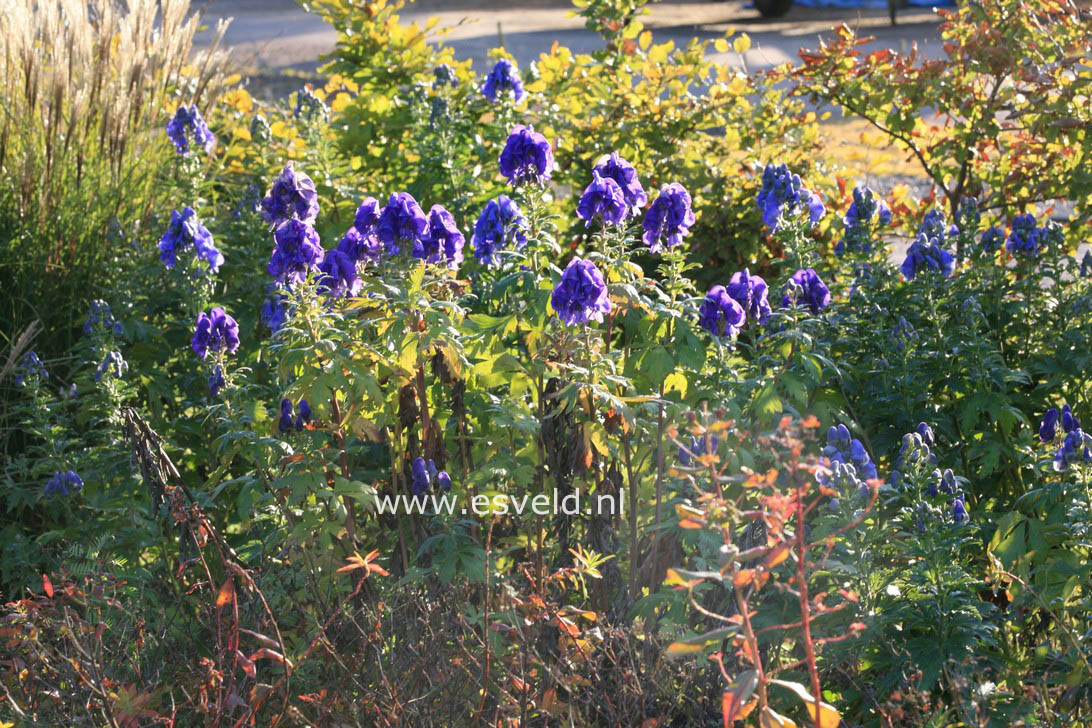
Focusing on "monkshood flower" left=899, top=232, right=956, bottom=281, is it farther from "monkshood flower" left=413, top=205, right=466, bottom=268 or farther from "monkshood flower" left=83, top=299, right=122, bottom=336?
"monkshood flower" left=83, top=299, right=122, bottom=336

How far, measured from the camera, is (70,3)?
18.4 ft

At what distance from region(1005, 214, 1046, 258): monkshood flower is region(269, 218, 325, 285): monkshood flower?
2521 millimetres

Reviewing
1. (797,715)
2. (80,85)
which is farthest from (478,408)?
(80,85)

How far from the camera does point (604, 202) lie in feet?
10.9

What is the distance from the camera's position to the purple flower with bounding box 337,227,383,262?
349 cm

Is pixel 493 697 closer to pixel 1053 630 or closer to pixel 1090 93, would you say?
pixel 1053 630

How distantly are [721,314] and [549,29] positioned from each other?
68.5 ft

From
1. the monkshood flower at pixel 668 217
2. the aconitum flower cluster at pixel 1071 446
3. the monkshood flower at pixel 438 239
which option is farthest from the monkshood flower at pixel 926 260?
the monkshood flower at pixel 438 239

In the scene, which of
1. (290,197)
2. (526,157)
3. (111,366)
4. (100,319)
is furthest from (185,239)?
(526,157)

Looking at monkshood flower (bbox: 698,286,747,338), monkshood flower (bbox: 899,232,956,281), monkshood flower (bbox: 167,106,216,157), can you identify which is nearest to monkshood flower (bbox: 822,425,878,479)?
monkshood flower (bbox: 698,286,747,338)

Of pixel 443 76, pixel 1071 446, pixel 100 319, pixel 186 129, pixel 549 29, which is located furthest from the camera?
pixel 549 29

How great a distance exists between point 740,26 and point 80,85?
19.5m

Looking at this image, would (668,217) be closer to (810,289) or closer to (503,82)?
(810,289)

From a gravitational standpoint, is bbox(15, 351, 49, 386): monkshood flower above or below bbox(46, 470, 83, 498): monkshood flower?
above
